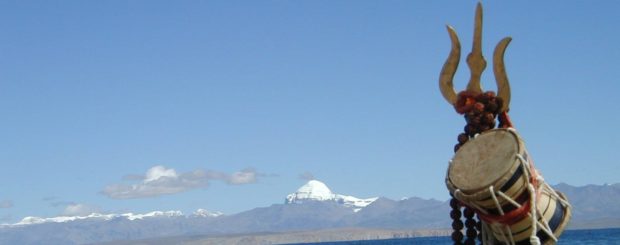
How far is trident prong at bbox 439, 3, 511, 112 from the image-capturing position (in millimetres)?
4629

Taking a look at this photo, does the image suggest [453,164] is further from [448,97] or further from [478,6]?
[478,6]

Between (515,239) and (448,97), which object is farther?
(448,97)

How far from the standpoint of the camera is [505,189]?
4.41 meters

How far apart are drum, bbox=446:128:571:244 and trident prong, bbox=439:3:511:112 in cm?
22

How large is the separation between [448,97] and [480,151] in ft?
1.23

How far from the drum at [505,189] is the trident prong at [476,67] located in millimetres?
215

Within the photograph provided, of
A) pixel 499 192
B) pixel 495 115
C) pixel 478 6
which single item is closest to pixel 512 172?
pixel 499 192

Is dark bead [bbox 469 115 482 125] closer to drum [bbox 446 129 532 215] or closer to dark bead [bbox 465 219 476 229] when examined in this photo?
drum [bbox 446 129 532 215]

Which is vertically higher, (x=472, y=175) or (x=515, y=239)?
(x=472, y=175)

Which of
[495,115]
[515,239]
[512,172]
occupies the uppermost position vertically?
[495,115]

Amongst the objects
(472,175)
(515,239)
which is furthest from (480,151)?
(515,239)

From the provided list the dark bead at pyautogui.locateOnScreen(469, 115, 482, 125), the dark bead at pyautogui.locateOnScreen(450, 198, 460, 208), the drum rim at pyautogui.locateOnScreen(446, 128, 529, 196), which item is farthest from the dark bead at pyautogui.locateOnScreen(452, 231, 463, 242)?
the dark bead at pyautogui.locateOnScreen(469, 115, 482, 125)

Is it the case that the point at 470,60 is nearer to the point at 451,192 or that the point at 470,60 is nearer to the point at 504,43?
the point at 504,43

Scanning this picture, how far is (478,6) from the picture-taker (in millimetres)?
4590
